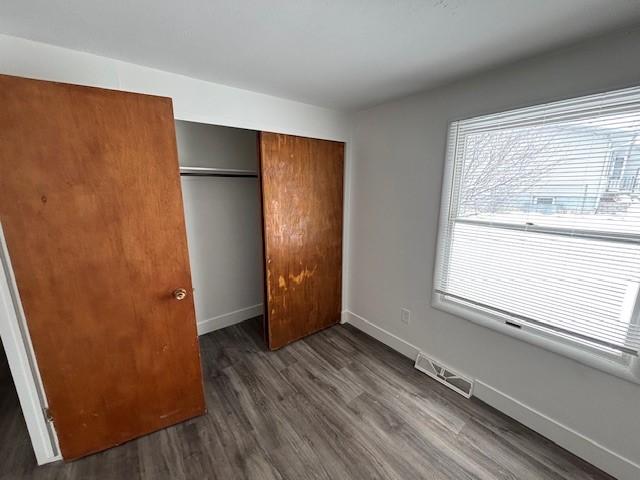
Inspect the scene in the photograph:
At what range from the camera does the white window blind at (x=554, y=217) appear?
4.00 ft

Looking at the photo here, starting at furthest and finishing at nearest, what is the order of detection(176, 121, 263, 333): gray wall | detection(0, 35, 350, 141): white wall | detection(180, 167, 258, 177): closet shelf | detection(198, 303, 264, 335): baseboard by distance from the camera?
detection(198, 303, 264, 335): baseboard < detection(176, 121, 263, 333): gray wall < detection(180, 167, 258, 177): closet shelf < detection(0, 35, 350, 141): white wall

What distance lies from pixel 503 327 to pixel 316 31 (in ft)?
6.71

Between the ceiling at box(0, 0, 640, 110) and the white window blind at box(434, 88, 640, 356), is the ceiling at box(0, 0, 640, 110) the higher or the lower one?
the higher one

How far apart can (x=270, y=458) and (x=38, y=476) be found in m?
1.22

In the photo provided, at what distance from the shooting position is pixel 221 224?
259cm

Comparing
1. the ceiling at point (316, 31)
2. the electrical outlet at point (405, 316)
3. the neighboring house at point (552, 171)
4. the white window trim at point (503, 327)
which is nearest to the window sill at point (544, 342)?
the white window trim at point (503, 327)

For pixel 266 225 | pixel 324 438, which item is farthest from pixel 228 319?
pixel 324 438

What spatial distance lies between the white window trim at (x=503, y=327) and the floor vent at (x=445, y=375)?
482mm

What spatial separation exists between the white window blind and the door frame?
103 inches

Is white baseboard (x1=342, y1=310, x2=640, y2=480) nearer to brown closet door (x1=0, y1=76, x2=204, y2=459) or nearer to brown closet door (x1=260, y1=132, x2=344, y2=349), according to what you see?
brown closet door (x1=260, y1=132, x2=344, y2=349)

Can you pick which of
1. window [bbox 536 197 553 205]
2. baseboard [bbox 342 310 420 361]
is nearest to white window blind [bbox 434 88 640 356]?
window [bbox 536 197 553 205]

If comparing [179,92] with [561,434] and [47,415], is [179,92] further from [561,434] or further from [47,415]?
[561,434]

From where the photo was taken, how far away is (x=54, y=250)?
48.0 inches

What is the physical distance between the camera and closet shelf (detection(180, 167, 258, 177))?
84.8 inches
